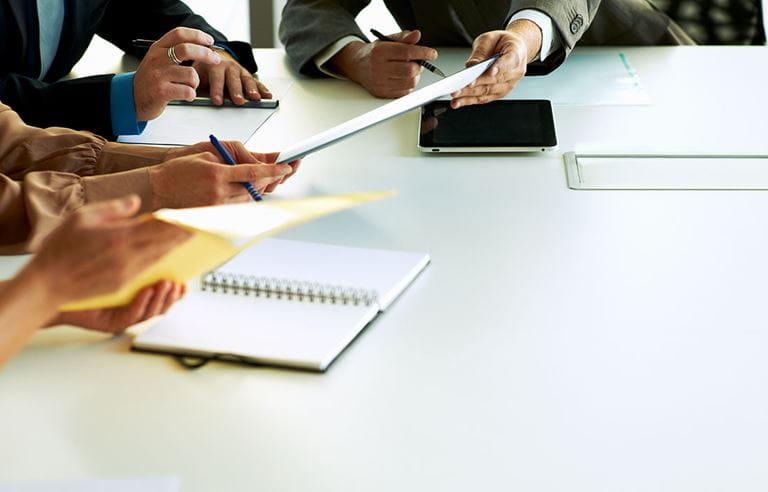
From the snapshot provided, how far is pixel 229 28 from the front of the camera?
422 cm

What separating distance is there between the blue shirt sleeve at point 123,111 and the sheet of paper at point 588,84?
1.94ft

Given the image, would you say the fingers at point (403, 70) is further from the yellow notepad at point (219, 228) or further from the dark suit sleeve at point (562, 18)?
the yellow notepad at point (219, 228)

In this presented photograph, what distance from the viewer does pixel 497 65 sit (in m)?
1.59

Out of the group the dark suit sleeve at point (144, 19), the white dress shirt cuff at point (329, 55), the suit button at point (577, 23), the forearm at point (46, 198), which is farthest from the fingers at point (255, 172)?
the dark suit sleeve at point (144, 19)

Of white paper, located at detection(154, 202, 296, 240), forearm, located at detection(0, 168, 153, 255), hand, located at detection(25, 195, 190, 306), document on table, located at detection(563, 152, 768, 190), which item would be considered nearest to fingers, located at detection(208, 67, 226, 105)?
forearm, located at detection(0, 168, 153, 255)

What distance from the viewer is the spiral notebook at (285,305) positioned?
96 cm

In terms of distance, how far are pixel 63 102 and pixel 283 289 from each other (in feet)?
2.47

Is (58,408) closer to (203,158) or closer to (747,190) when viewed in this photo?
(203,158)

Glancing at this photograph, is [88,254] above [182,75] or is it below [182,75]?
above

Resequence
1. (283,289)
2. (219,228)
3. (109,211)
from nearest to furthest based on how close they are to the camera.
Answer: (109,211) → (219,228) → (283,289)

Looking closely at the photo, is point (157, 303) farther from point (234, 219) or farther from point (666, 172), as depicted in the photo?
point (666, 172)

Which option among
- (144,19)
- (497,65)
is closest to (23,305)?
(497,65)

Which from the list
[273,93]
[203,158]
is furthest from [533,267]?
[273,93]

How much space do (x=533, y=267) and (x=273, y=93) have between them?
82cm
